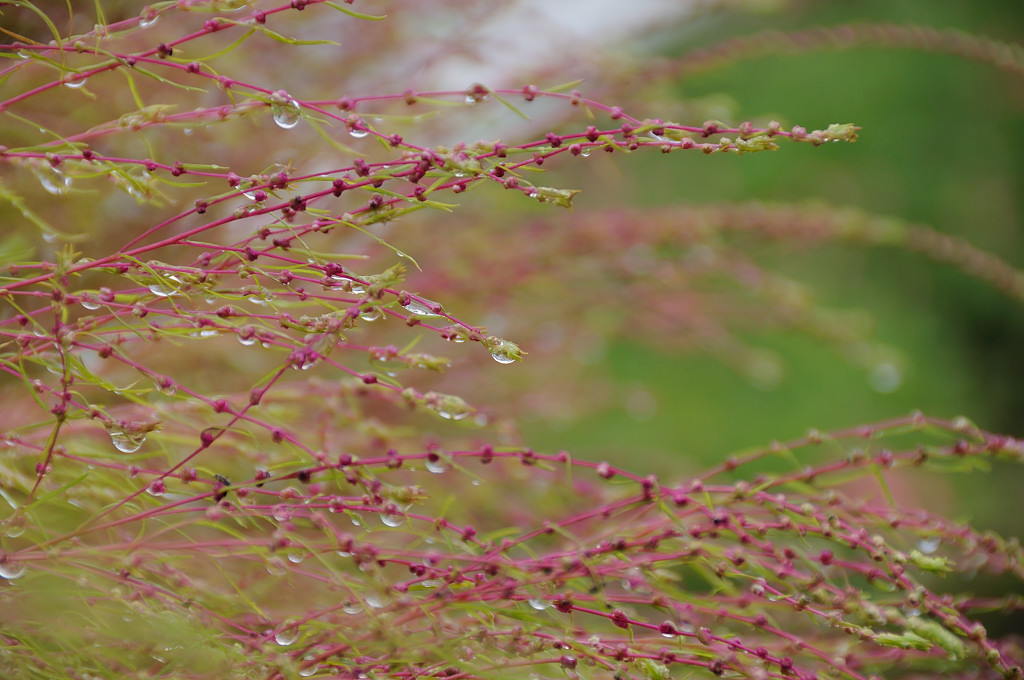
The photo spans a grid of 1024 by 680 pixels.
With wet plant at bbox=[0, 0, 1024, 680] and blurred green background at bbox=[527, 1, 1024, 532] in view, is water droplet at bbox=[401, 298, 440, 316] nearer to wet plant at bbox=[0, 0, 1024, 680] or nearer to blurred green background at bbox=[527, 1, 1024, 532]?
wet plant at bbox=[0, 0, 1024, 680]

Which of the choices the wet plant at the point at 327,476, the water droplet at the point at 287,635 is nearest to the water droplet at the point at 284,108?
the wet plant at the point at 327,476

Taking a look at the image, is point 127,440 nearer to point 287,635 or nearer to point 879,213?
point 287,635

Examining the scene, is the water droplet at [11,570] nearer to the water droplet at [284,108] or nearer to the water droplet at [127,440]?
the water droplet at [127,440]

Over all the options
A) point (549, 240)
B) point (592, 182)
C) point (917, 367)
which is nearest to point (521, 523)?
point (549, 240)

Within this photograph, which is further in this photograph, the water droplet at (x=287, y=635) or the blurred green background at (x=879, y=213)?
the blurred green background at (x=879, y=213)

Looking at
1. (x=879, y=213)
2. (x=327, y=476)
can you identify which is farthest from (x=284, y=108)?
(x=879, y=213)

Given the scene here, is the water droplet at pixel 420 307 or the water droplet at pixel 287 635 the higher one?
the water droplet at pixel 420 307

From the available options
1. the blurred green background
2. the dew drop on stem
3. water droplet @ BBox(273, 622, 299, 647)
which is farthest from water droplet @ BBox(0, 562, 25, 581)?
the blurred green background
